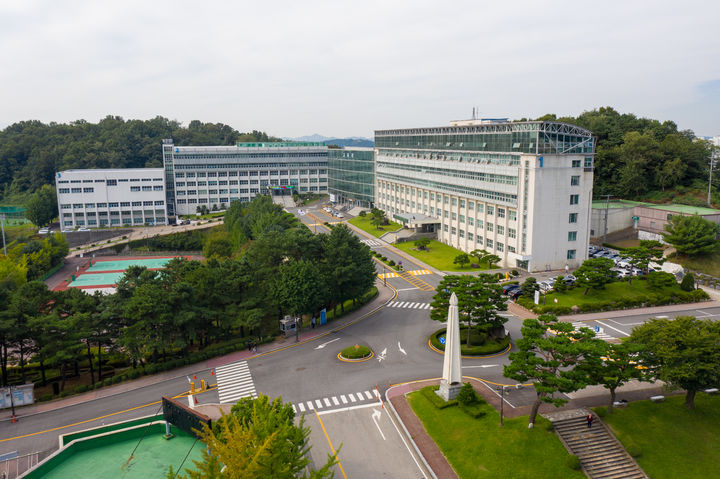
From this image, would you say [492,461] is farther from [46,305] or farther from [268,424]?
[46,305]

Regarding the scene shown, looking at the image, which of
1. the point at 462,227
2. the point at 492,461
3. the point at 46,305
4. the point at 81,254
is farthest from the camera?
the point at 81,254

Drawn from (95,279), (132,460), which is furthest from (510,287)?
(95,279)

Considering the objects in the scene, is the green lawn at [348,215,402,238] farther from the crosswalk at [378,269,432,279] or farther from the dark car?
the dark car

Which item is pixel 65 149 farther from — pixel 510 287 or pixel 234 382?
pixel 510 287

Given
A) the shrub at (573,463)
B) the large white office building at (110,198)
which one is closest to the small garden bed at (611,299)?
the shrub at (573,463)

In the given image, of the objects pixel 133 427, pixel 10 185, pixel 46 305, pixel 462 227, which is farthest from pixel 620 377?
pixel 10 185

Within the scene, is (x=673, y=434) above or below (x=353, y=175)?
below
